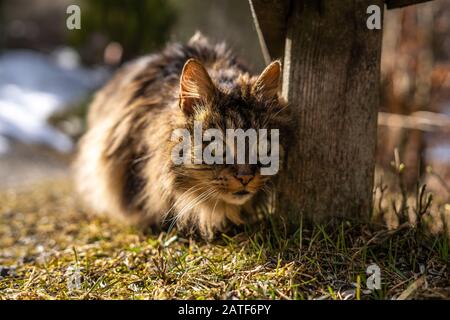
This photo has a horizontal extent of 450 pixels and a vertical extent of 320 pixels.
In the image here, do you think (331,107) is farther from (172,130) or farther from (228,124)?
(172,130)

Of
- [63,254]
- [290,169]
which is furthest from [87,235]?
[290,169]

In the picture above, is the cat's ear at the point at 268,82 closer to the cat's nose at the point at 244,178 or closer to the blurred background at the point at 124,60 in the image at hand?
the cat's nose at the point at 244,178

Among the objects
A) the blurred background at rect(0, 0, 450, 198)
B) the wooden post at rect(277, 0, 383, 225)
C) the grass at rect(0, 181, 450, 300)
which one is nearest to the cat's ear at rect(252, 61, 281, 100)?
the wooden post at rect(277, 0, 383, 225)

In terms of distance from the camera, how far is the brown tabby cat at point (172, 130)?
2.63 m

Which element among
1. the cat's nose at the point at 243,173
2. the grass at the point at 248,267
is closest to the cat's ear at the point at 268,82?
the cat's nose at the point at 243,173

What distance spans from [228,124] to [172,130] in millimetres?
367

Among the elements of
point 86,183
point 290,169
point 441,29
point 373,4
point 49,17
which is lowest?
point 86,183

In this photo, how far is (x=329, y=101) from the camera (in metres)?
2.85

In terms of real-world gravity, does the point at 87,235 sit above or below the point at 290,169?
below

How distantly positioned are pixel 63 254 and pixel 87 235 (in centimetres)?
52

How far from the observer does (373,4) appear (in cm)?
276

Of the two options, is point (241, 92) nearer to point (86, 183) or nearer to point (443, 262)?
point (443, 262)
